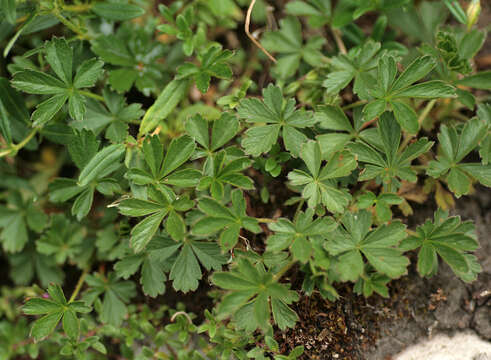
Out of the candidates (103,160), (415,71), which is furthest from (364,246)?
(103,160)

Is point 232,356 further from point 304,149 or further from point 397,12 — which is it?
point 397,12

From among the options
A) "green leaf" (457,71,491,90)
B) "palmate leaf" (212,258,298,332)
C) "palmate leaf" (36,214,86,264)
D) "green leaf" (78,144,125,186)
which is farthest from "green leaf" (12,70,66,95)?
"green leaf" (457,71,491,90)

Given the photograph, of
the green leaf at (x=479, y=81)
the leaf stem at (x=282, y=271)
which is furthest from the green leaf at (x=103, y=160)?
the green leaf at (x=479, y=81)

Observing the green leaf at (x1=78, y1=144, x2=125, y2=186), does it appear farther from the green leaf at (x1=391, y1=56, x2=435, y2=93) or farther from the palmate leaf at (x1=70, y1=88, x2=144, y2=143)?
the green leaf at (x1=391, y1=56, x2=435, y2=93)

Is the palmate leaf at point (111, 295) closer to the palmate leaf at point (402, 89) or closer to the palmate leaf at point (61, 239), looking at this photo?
the palmate leaf at point (61, 239)

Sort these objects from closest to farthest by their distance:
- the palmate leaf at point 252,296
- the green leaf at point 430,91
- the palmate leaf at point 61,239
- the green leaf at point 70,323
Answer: the palmate leaf at point 252,296
the green leaf at point 430,91
the green leaf at point 70,323
the palmate leaf at point 61,239

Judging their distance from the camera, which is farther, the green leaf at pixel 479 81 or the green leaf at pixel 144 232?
the green leaf at pixel 479 81

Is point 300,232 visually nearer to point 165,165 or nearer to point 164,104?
point 165,165
